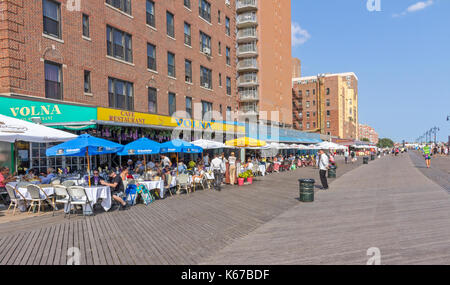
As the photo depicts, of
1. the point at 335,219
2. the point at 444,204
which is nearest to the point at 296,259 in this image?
the point at 335,219

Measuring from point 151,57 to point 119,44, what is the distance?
3038 millimetres

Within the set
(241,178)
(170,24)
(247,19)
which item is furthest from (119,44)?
(247,19)

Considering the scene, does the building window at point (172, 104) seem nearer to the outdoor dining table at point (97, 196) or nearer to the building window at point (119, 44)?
the building window at point (119, 44)

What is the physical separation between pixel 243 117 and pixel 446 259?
43378 mm

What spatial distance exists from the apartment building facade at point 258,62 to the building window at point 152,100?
82.6 feet

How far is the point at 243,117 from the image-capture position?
48.2 metres

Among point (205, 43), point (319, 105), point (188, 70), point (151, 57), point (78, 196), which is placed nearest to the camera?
point (78, 196)

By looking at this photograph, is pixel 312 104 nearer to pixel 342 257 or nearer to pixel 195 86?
pixel 195 86

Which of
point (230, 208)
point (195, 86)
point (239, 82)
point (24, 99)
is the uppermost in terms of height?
point (239, 82)

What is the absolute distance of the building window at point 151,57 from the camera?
22719mm

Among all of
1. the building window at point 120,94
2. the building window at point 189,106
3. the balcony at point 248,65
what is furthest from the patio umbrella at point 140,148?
the balcony at point 248,65

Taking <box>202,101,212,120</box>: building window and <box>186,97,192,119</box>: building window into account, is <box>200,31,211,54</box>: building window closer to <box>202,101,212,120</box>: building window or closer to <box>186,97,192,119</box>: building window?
<box>202,101,212,120</box>: building window

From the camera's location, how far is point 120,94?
802 inches

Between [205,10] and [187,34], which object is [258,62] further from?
[187,34]
